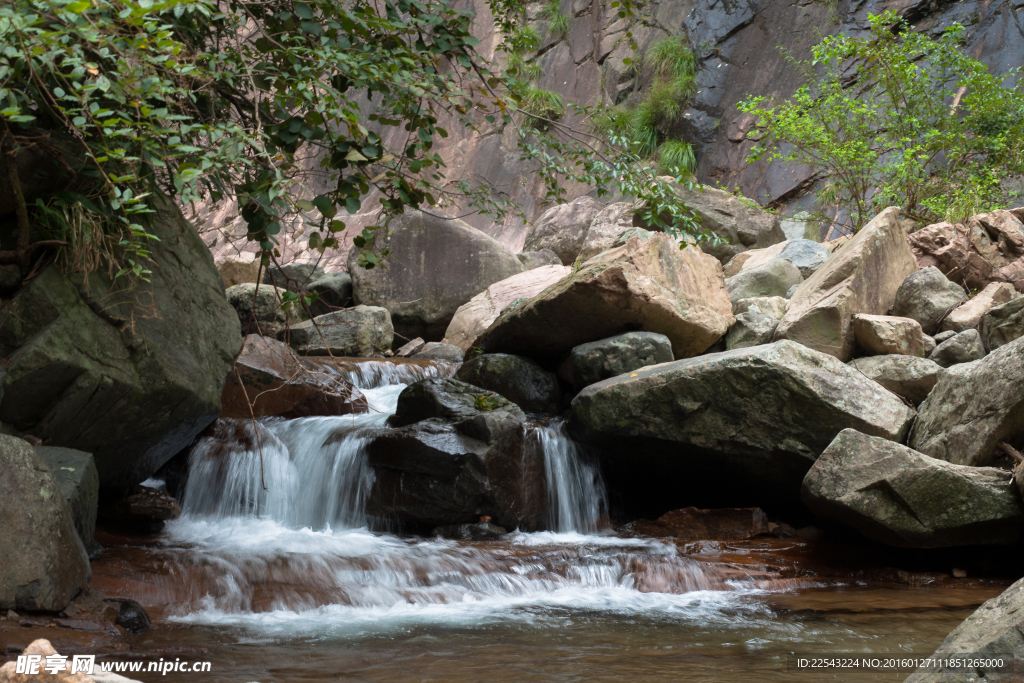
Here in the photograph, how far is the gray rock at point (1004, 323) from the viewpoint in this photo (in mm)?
5759

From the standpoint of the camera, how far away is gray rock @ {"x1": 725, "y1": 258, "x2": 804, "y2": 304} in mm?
8453

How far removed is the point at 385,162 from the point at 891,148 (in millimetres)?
9362

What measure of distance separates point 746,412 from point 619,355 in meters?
1.57

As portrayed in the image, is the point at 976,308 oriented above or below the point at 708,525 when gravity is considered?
above

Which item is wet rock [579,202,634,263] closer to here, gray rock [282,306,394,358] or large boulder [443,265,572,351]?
large boulder [443,265,572,351]

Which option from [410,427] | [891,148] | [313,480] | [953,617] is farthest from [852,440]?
[891,148]

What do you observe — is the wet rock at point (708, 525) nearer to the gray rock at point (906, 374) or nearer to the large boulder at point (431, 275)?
the gray rock at point (906, 374)

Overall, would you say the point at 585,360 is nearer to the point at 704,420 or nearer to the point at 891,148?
the point at 704,420

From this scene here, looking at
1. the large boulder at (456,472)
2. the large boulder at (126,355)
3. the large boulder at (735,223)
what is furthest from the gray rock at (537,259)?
the large boulder at (126,355)

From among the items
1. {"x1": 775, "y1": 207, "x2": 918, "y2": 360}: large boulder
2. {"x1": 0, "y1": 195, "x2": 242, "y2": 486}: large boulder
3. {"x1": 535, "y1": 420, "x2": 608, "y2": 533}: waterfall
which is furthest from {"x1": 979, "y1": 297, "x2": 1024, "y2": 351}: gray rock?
{"x1": 0, "y1": 195, "x2": 242, "y2": 486}: large boulder

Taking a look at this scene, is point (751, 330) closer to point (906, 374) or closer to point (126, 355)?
point (906, 374)

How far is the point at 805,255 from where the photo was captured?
9.20m

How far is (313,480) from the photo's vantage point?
18.5 feet

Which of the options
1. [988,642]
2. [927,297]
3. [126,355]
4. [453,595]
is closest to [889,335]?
[927,297]
